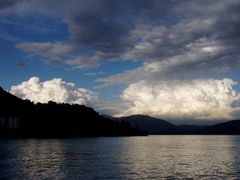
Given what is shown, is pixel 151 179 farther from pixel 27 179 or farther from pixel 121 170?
pixel 27 179

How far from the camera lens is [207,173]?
9019cm

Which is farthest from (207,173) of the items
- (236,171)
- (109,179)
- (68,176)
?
(68,176)

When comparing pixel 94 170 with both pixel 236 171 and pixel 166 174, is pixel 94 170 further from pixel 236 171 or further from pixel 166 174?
pixel 236 171

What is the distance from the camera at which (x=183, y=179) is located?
77938mm

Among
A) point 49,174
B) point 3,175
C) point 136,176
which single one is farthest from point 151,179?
point 3,175

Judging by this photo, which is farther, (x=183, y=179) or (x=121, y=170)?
(x=121, y=170)

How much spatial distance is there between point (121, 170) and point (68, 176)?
Answer: 51.4 ft

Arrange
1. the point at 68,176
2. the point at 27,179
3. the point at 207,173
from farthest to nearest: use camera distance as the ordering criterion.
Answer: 1. the point at 207,173
2. the point at 68,176
3. the point at 27,179

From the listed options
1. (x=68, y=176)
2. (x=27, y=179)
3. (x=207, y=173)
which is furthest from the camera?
(x=207, y=173)

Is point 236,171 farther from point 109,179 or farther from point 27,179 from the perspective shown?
point 27,179

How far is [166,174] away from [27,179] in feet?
96.8

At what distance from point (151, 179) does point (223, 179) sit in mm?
14407

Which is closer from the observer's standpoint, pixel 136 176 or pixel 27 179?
pixel 27 179

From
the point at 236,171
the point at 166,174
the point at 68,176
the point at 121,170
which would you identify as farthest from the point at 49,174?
the point at 236,171
